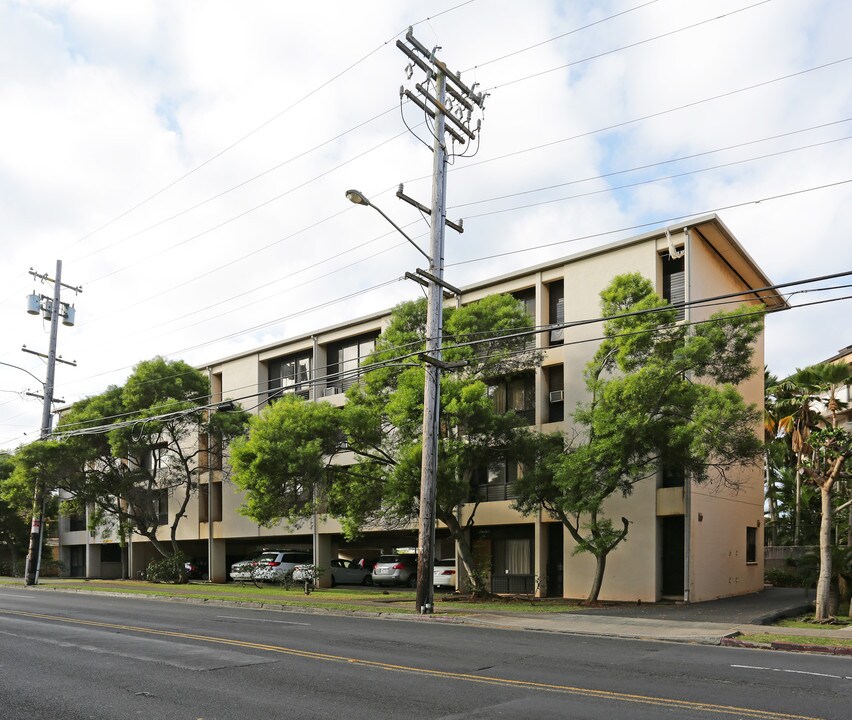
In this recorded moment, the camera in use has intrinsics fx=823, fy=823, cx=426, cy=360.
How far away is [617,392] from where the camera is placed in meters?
22.4

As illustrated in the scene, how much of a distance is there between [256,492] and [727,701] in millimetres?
20634

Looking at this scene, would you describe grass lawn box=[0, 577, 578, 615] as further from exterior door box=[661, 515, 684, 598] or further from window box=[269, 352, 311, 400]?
window box=[269, 352, 311, 400]

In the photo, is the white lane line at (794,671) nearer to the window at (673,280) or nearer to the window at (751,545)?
the window at (673,280)

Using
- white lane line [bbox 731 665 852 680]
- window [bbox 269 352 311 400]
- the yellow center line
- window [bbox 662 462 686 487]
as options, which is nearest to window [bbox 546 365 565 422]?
window [bbox 662 462 686 487]

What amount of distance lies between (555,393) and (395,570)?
11.2 meters

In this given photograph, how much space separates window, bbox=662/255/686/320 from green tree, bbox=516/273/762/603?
3435 millimetres

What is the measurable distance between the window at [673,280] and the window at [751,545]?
34.2ft

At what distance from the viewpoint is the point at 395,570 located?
1372 inches

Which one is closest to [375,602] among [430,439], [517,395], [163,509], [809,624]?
[430,439]

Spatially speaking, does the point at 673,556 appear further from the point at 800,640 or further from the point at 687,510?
the point at 800,640

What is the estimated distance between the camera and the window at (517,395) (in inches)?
1185

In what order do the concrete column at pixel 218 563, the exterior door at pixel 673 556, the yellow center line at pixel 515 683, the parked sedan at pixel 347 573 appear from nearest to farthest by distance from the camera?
the yellow center line at pixel 515 683 < the exterior door at pixel 673 556 < the parked sedan at pixel 347 573 < the concrete column at pixel 218 563

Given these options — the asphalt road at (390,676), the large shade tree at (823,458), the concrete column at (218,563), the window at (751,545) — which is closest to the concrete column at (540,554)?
the window at (751,545)

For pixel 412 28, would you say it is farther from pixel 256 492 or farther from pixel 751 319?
pixel 256 492
